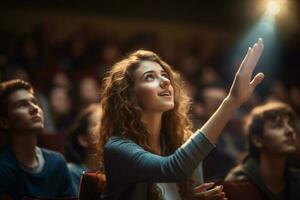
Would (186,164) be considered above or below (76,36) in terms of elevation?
below

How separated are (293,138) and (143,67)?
2.18ft

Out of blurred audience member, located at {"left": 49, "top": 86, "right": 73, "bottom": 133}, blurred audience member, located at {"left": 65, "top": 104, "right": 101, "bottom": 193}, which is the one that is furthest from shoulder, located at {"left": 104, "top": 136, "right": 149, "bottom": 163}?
blurred audience member, located at {"left": 49, "top": 86, "right": 73, "bottom": 133}

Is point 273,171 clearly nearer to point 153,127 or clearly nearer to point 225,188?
point 225,188

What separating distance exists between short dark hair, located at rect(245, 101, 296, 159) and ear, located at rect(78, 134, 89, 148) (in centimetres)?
58

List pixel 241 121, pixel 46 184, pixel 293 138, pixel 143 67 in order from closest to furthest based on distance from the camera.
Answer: pixel 143 67
pixel 46 184
pixel 293 138
pixel 241 121

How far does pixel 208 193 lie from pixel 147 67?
36 centimetres

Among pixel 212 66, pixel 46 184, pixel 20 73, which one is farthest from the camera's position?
pixel 212 66

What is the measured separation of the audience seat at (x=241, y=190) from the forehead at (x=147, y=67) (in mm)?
378

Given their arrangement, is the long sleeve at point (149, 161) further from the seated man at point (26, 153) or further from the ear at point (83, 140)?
the ear at point (83, 140)

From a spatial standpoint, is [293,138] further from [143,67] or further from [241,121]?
[241,121]

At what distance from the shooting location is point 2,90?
1.68 meters

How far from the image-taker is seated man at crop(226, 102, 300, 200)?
1.73 metres

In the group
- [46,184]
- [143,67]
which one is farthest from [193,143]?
[46,184]

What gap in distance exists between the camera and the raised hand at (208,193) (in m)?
1.30
